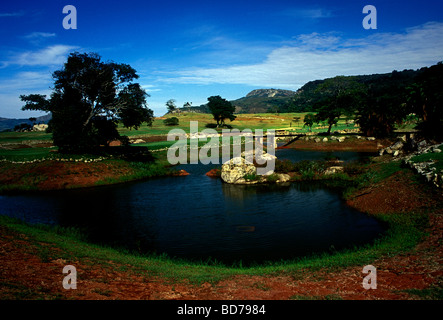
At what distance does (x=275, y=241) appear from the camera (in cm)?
1534

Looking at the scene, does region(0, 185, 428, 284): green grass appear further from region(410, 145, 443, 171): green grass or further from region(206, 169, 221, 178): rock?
region(206, 169, 221, 178): rock

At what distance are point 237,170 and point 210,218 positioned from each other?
12075mm

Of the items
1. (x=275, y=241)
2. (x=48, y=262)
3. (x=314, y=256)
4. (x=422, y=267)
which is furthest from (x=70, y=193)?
(x=422, y=267)

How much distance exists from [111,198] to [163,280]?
18.6 meters

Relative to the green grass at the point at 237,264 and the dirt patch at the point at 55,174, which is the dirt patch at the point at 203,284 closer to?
the green grass at the point at 237,264

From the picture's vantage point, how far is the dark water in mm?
14859

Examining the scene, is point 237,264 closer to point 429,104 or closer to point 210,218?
point 210,218

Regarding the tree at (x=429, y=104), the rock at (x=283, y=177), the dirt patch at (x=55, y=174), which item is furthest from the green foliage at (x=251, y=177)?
the tree at (x=429, y=104)

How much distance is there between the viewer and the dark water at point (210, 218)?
48.8 ft

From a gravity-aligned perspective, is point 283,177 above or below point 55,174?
below

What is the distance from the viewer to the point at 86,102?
1399 inches

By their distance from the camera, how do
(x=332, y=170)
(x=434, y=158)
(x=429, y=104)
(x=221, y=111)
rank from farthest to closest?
(x=221, y=111)
(x=429, y=104)
(x=332, y=170)
(x=434, y=158)

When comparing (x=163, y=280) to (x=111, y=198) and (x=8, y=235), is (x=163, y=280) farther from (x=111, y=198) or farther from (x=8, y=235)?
(x=111, y=198)

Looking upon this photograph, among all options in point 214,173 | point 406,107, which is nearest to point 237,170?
point 214,173
